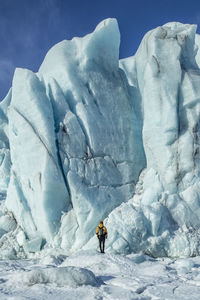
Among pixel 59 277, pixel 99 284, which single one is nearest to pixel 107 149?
pixel 99 284

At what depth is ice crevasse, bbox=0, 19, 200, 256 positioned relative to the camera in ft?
32.3

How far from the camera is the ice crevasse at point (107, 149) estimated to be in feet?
32.3

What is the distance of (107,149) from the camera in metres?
11.7

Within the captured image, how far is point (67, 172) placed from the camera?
35.1 feet

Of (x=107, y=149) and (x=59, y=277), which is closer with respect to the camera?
(x=59, y=277)

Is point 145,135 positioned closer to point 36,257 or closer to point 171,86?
point 171,86

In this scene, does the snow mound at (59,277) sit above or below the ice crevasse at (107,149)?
below

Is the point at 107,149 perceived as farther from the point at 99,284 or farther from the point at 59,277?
the point at 59,277

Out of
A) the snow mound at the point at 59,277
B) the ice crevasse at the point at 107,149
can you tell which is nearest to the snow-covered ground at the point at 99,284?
the snow mound at the point at 59,277

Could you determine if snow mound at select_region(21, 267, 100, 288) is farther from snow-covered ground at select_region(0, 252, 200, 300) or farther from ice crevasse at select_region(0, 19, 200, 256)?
ice crevasse at select_region(0, 19, 200, 256)

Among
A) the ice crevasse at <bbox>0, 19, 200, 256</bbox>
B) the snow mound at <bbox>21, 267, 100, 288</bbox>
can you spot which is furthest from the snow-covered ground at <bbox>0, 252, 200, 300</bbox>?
the ice crevasse at <bbox>0, 19, 200, 256</bbox>

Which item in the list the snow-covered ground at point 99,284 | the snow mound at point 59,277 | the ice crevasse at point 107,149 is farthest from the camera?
the ice crevasse at point 107,149

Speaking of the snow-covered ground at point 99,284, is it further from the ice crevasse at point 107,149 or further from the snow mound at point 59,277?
the ice crevasse at point 107,149

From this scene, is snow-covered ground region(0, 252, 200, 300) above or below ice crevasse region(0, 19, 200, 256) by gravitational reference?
below
